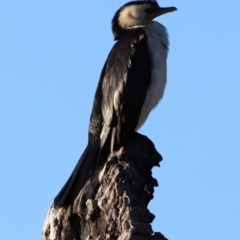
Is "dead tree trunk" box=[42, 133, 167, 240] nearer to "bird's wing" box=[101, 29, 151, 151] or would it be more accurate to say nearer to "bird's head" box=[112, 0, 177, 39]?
"bird's wing" box=[101, 29, 151, 151]

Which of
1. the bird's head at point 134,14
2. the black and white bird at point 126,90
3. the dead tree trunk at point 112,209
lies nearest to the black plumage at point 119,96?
the black and white bird at point 126,90

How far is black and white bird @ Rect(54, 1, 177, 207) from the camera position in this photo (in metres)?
7.33

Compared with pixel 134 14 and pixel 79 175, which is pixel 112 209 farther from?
pixel 134 14

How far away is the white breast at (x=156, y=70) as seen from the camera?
26.0 ft

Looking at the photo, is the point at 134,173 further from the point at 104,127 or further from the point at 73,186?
the point at 104,127

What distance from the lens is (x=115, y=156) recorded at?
6.47 meters

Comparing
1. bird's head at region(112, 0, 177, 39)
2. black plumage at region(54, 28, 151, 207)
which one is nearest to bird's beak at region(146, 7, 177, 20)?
bird's head at region(112, 0, 177, 39)

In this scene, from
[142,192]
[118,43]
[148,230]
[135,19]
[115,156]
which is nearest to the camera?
[148,230]

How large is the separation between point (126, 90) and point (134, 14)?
1.38 meters

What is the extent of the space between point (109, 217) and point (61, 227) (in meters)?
0.50

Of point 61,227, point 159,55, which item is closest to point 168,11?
point 159,55

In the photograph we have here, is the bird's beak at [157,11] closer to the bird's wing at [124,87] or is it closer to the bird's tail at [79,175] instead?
the bird's wing at [124,87]

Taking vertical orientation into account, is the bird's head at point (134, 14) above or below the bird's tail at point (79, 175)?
above

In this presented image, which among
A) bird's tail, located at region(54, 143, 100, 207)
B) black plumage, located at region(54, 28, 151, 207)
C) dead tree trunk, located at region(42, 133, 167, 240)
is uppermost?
black plumage, located at region(54, 28, 151, 207)
